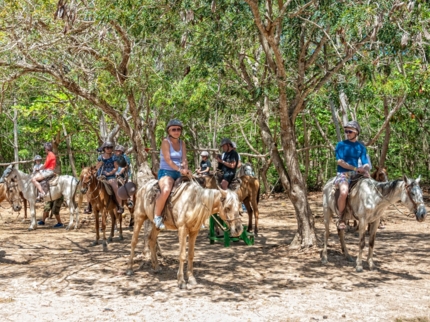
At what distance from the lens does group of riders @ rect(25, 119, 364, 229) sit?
7477mm

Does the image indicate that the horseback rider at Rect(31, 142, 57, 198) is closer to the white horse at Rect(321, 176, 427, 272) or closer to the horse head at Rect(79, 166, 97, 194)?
the horse head at Rect(79, 166, 97, 194)

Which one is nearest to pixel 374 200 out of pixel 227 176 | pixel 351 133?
pixel 351 133

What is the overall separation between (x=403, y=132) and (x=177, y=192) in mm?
23477

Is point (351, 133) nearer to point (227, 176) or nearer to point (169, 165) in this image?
point (169, 165)

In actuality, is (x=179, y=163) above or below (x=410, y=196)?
above

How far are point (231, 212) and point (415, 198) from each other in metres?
2.91

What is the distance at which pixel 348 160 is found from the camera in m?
8.73

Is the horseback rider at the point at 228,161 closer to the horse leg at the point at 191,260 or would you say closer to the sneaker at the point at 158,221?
the horse leg at the point at 191,260

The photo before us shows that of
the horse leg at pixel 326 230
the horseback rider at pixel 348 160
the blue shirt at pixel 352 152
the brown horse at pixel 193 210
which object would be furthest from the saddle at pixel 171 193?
the horse leg at pixel 326 230

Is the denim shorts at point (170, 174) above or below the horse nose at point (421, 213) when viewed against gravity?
above

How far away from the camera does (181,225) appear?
7309mm

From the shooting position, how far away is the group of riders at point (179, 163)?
7.48m

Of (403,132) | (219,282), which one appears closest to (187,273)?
(219,282)

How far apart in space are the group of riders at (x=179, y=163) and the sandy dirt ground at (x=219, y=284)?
1.11 metres
